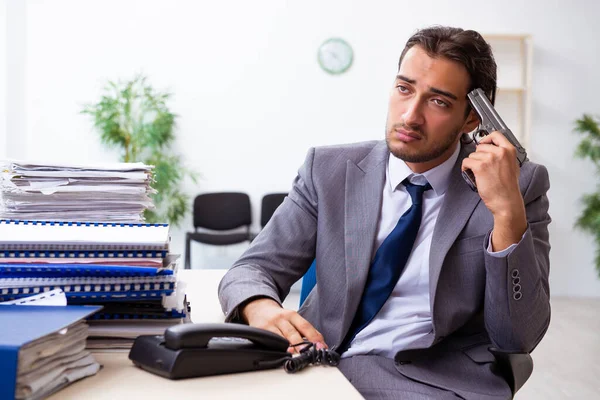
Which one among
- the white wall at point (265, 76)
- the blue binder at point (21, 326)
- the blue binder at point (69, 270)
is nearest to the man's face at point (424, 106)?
the blue binder at point (69, 270)

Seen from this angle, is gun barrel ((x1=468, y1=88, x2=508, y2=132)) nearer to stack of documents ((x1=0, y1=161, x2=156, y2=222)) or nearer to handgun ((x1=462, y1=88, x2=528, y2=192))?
handgun ((x1=462, y1=88, x2=528, y2=192))

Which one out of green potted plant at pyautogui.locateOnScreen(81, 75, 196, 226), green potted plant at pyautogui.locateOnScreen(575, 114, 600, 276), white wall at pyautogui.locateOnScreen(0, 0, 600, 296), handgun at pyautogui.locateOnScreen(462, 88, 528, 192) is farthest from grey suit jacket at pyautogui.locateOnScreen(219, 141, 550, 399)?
green potted plant at pyautogui.locateOnScreen(575, 114, 600, 276)

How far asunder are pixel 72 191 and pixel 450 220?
2.99ft

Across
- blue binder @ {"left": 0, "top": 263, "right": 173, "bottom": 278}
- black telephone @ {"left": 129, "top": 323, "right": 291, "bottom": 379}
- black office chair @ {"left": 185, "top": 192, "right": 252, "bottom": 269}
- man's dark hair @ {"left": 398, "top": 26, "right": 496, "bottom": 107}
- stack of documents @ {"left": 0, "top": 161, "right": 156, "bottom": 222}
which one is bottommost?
black office chair @ {"left": 185, "top": 192, "right": 252, "bottom": 269}

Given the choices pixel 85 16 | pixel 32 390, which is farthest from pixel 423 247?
pixel 85 16

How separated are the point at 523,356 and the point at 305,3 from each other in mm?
5642

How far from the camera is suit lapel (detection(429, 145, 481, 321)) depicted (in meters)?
1.65

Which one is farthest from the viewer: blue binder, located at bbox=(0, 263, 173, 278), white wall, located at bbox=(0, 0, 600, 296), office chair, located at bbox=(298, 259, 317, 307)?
white wall, located at bbox=(0, 0, 600, 296)

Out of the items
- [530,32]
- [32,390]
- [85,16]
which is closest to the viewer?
[32,390]

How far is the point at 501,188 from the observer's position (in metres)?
1.55

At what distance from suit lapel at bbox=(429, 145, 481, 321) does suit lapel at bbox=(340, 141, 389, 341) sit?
0.16 meters

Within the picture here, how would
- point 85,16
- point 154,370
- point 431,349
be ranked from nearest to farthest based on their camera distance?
point 154,370 < point 431,349 < point 85,16

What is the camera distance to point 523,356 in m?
1.58

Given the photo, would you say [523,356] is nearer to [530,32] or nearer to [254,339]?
[254,339]
